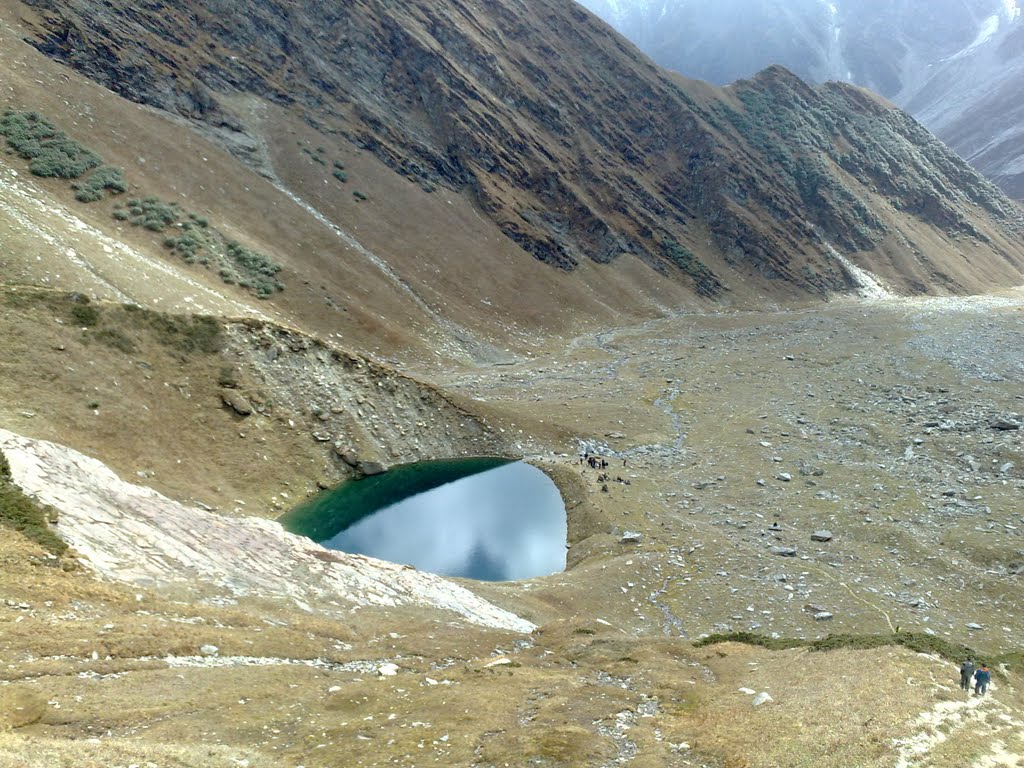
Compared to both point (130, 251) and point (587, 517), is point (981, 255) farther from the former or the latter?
point (130, 251)

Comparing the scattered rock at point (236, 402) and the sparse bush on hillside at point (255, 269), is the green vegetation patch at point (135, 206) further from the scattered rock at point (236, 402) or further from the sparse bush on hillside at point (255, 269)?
the scattered rock at point (236, 402)

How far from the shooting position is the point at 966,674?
18734 millimetres

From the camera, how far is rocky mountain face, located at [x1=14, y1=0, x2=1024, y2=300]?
83.5m

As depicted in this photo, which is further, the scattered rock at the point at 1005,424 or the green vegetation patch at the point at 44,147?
the green vegetation patch at the point at 44,147

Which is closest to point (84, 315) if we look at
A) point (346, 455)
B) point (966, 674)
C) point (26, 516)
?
point (346, 455)

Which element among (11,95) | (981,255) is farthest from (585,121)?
(981,255)

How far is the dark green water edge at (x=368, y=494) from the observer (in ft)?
120

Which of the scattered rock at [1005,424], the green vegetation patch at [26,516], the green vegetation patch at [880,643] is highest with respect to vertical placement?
the scattered rock at [1005,424]

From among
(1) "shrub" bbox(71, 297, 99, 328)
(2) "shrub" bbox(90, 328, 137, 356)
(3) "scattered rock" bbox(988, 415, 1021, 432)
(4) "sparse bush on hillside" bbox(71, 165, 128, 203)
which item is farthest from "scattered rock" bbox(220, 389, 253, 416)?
(3) "scattered rock" bbox(988, 415, 1021, 432)

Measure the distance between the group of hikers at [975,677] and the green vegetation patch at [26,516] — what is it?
2773cm

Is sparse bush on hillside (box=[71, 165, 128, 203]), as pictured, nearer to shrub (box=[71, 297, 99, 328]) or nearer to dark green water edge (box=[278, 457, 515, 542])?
shrub (box=[71, 297, 99, 328])

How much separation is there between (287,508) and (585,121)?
116820 mm

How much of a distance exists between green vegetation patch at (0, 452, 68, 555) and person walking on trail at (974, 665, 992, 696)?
27.8 m

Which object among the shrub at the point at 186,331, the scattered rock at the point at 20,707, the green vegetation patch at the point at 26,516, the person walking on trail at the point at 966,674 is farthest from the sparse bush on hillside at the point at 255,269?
the person walking on trail at the point at 966,674
